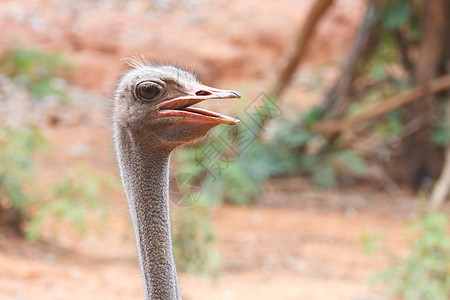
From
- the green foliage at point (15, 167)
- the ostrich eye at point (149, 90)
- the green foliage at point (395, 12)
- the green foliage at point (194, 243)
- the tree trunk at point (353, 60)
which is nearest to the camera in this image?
the ostrich eye at point (149, 90)

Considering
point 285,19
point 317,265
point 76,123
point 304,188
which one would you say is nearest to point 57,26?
point 76,123

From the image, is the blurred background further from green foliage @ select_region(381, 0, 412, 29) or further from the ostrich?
the ostrich

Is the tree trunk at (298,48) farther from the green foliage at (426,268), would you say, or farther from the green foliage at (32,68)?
the green foliage at (426,268)

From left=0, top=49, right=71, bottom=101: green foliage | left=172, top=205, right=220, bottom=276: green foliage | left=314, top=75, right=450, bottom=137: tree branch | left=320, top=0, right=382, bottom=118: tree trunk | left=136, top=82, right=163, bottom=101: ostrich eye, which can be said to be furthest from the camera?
left=320, top=0, right=382, bottom=118: tree trunk

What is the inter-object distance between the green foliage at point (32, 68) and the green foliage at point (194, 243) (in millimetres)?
2660

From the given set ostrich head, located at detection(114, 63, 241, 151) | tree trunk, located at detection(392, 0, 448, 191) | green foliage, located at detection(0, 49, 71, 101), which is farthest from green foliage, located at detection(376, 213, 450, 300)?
green foliage, located at detection(0, 49, 71, 101)

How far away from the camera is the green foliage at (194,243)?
4.45m

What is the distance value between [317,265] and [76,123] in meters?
5.63

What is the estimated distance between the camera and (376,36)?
6988 mm

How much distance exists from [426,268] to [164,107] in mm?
2893

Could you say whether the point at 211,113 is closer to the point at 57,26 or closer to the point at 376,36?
the point at 376,36

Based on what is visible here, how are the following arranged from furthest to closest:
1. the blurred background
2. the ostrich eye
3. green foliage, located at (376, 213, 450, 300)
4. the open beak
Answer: the blurred background, green foliage, located at (376, 213, 450, 300), the ostrich eye, the open beak

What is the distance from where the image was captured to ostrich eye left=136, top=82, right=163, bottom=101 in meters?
1.85

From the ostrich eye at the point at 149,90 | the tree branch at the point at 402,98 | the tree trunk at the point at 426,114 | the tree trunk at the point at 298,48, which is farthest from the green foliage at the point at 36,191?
the tree trunk at the point at 426,114
